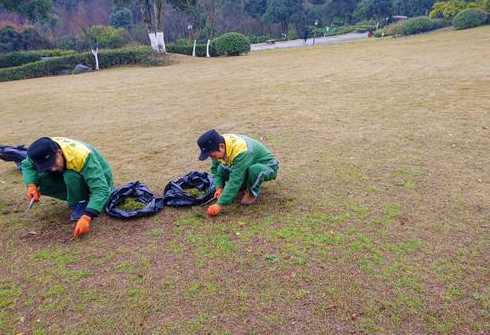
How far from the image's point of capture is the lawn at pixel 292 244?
234 cm

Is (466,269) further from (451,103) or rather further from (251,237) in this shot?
(451,103)

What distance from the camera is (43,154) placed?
9.46 feet

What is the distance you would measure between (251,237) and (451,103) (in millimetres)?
5303

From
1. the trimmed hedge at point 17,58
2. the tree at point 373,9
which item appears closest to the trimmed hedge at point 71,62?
the trimmed hedge at point 17,58

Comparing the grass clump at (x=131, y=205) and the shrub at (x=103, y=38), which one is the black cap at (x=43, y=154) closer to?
the grass clump at (x=131, y=205)

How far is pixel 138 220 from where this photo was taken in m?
A: 3.48

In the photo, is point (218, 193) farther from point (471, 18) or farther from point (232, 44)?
point (471, 18)

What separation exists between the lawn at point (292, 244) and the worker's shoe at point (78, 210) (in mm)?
144

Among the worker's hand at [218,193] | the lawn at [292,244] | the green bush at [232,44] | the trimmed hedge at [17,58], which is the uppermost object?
the green bush at [232,44]

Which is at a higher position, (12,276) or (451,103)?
(451,103)

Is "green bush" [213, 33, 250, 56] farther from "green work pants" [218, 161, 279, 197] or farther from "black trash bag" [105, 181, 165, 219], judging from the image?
"green work pants" [218, 161, 279, 197]

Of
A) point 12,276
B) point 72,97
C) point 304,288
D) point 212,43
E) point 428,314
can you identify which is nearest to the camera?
point 428,314

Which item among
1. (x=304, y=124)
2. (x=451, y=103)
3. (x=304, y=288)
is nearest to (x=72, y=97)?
(x=304, y=124)

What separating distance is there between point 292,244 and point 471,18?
82.2ft
